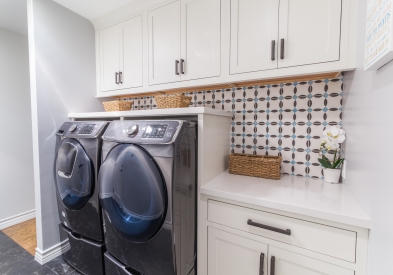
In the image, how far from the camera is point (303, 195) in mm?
1012

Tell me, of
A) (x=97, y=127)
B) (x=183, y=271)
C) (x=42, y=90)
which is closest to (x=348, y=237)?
(x=183, y=271)

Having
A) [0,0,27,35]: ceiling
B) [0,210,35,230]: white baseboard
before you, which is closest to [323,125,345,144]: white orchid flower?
[0,0,27,35]: ceiling

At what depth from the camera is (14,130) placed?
7.57 feet

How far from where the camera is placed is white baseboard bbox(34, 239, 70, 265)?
5.37ft

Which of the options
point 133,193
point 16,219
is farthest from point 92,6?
point 16,219

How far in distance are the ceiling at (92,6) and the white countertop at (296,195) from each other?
179 centimetres

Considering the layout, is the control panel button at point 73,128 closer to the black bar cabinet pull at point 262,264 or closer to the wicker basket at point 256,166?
the wicker basket at point 256,166

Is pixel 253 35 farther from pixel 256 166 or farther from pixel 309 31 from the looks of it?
pixel 256 166

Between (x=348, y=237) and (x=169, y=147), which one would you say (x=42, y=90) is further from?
(x=348, y=237)

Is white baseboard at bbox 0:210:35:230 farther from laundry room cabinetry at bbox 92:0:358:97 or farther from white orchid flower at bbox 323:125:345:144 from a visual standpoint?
white orchid flower at bbox 323:125:345:144

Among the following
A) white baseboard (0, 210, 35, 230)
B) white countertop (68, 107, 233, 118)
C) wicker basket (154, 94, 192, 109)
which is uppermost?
wicker basket (154, 94, 192, 109)

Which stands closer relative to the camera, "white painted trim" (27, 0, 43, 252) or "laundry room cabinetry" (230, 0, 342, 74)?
"laundry room cabinetry" (230, 0, 342, 74)

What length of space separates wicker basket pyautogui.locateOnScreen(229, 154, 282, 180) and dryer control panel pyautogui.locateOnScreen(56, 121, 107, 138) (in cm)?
106

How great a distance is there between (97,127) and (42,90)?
76 centimetres
